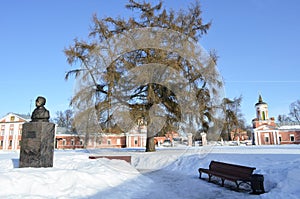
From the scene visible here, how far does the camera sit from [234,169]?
21.8 ft

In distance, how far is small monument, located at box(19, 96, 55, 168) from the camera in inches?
293

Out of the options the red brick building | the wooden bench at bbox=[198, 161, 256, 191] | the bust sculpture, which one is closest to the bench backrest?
the wooden bench at bbox=[198, 161, 256, 191]

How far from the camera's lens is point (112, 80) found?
44.0 feet

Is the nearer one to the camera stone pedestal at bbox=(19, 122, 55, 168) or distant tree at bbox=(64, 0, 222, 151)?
stone pedestal at bbox=(19, 122, 55, 168)

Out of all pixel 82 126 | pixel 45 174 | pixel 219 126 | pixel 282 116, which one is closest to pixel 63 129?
pixel 82 126

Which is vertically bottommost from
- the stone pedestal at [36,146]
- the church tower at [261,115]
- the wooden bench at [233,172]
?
the wooden bench at [233,172]

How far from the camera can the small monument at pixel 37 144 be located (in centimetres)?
744

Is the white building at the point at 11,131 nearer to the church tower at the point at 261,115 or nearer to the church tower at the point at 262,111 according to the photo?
the church tower at the point at 261,115

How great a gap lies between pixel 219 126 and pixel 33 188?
1105cm

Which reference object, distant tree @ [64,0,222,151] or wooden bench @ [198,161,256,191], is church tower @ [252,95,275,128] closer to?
distant tree @ [64,0,222,151]

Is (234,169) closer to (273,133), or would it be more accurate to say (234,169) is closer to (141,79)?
(141,79)

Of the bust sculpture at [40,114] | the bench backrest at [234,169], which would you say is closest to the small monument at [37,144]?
the bust sculpture at [40,114]

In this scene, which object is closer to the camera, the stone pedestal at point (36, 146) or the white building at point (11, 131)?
the stone pedestal at point (36, 146)

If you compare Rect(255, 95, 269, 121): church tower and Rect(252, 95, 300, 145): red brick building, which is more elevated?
Rect(255, 95, 269, 121): church tower
